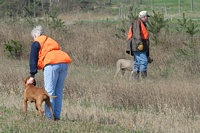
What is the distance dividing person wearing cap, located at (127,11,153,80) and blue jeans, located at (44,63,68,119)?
4.63 m

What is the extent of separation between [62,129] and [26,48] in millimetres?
13961

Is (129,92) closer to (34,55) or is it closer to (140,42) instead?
(140,42)

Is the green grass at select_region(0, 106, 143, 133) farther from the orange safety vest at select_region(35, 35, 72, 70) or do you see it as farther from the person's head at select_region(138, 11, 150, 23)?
the person's head at select_region(138, 11, 150, 23)

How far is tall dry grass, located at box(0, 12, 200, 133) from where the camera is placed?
1002 centimetres

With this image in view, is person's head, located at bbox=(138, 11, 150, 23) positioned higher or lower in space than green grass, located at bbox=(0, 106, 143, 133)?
higher

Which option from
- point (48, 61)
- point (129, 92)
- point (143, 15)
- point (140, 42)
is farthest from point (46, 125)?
point (143, 15)

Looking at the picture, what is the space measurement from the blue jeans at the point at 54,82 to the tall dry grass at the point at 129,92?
0.38 m

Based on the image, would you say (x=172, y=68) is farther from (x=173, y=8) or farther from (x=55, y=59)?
(x=173, y=8)

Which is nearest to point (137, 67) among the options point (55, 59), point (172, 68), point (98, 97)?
point (98, 97)

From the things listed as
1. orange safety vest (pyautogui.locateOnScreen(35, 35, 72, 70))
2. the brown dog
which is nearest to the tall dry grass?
the brown dog

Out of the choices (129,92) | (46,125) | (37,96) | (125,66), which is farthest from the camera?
(125,66)

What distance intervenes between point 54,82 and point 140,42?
4.82 meters

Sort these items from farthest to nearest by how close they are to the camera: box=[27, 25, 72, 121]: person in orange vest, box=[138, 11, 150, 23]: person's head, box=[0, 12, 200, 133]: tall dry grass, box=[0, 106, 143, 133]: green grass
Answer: box=[138, 11, 150, 23]: person's head, box=[0, 12, 200, 133]: tall dry grass, box=[27, 25, 72, 121]: person in orange vest, box=[0, 106, 143, 133]: green grass

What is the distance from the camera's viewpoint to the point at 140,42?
13656 mm
